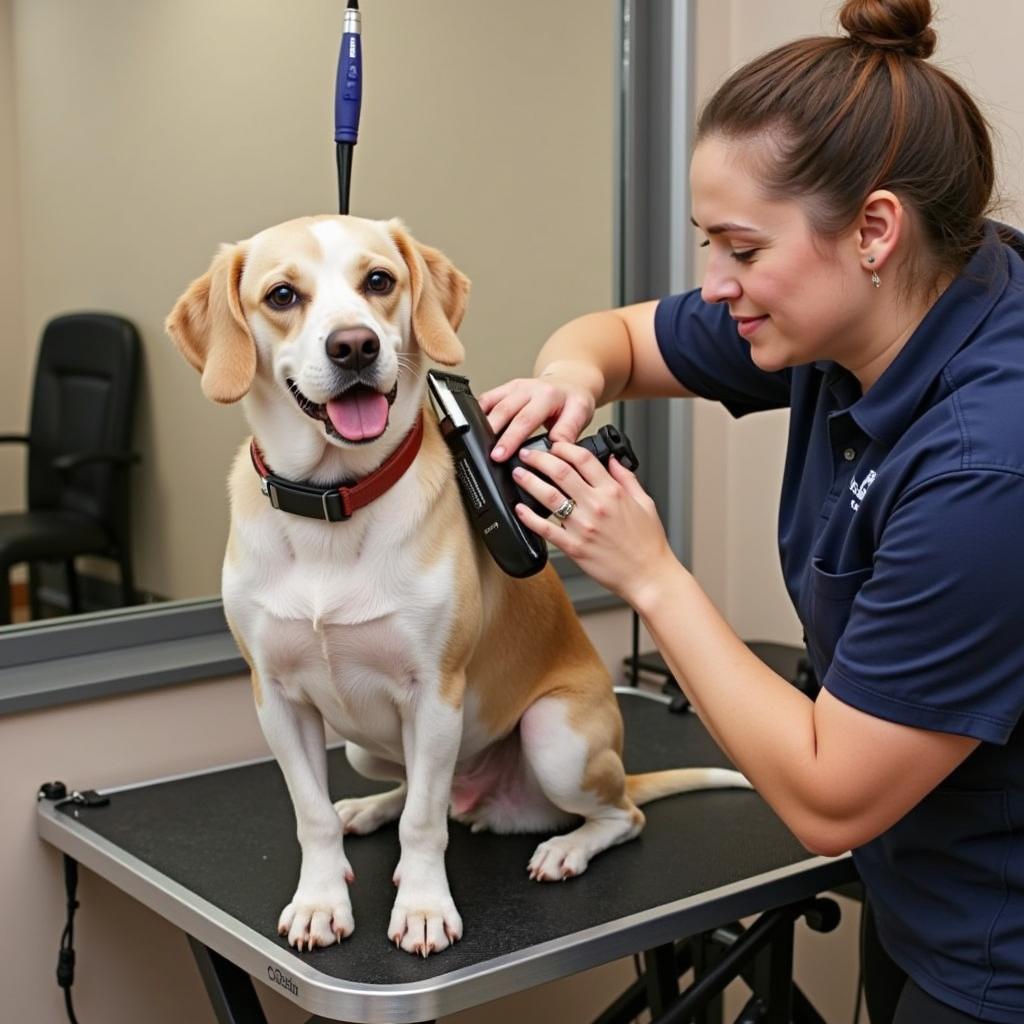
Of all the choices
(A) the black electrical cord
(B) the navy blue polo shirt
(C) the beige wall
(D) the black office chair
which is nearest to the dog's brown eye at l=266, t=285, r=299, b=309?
(B) the navy blue polo shirt

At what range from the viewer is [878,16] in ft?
3.73

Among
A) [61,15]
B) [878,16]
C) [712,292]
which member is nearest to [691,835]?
[712,292]

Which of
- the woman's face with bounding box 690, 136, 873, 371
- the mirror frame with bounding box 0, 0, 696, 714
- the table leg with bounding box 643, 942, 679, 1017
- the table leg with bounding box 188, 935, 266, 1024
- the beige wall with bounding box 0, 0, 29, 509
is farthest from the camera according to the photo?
the beige wall with bounding box 0, 0, 29, 509

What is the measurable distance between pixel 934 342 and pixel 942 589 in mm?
232

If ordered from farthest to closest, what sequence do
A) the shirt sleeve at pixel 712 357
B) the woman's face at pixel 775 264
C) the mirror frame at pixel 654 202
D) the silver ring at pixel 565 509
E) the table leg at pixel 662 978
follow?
1. the mirror frame at pixel 654 202
2. the table leg at pixel 662 978
3. the shirt sleeve at pixel 712 357
4. the silver ring at pixel 565 509
5. the woman's face at pixel 775 264

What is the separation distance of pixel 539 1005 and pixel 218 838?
0.83 metres

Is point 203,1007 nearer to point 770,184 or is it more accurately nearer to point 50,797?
point 50,797

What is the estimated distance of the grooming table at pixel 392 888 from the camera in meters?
1.23

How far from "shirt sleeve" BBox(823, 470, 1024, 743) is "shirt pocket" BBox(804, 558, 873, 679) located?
10cm

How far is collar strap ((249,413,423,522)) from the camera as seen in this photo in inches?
48.4

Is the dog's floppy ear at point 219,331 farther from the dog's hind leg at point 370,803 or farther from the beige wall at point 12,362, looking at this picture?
the beige wall at point 12,362

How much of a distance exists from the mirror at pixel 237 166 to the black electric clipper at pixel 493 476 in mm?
1186

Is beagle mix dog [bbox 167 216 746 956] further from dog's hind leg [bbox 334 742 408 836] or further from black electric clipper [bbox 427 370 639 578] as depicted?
dog's hind leg [bbox 334 742 408 836]

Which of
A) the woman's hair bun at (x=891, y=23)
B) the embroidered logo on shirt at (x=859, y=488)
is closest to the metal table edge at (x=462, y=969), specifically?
the embroidered logo on shirt at (x=859, y=488)
